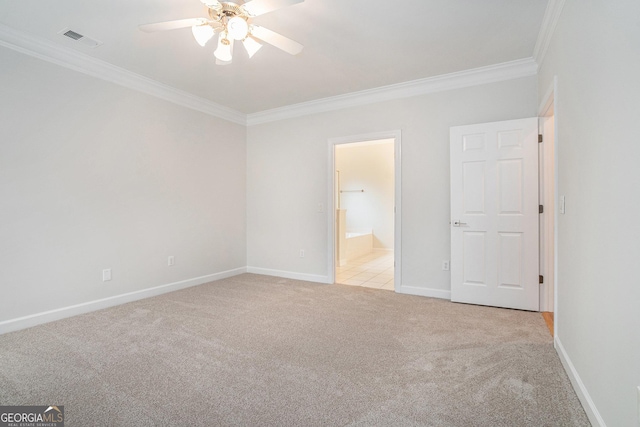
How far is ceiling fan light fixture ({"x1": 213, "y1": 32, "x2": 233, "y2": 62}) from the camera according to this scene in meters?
2.26

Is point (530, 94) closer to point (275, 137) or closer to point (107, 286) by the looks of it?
point (275, 137)

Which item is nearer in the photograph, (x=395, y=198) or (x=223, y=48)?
(x=223, y=48)

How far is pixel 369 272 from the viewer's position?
17.3ft

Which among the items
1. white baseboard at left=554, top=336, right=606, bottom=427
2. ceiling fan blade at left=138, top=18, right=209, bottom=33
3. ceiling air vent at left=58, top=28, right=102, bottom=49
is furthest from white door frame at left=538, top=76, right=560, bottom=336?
ceiling air vent at left=58, top=28, right=102, bottom=49

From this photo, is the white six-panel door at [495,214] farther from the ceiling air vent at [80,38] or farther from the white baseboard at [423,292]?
the ceiling air vent at [80,38]

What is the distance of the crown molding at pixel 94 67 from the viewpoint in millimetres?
2693

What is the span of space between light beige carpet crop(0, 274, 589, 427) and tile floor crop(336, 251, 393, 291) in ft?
3.77

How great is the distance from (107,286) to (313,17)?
334cm

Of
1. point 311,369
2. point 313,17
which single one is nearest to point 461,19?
point 313,17

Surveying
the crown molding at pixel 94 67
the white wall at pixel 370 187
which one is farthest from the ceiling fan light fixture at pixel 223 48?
the white wall at pixel 370 187

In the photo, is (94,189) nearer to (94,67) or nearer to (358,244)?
(94,67)

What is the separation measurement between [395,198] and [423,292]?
119cm

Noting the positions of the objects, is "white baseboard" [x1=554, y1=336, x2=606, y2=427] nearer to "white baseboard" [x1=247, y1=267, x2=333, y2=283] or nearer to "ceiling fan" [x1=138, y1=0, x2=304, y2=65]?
"ceiling fan" [x1=138, y1=0, x2=304, y2=65]

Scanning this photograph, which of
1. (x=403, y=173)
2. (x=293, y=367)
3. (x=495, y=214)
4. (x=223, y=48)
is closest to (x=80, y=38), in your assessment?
(x=223, y=48)
